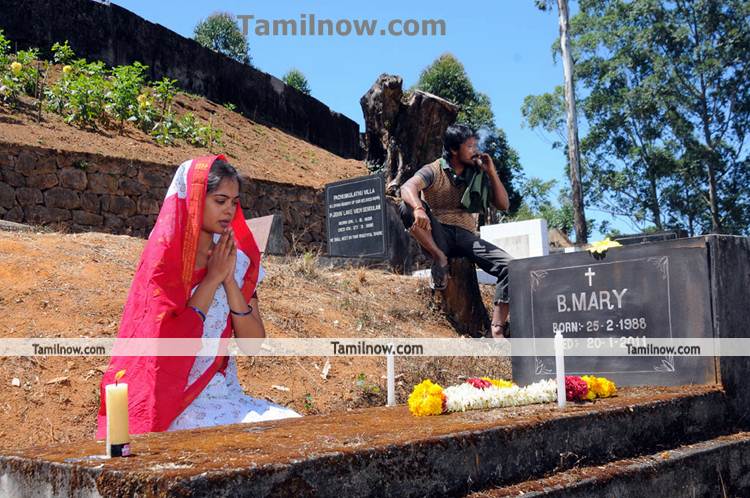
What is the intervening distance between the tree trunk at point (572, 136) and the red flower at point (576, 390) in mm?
17601

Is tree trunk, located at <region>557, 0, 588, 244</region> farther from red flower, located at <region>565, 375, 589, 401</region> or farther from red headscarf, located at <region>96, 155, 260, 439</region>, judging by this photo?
red headscarf, located at <region>96, 155, 260, 439</region>

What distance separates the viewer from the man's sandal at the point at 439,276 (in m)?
7.77

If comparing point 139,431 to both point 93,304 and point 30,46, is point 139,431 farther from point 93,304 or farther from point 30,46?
point 30,46

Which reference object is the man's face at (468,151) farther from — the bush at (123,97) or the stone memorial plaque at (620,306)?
the bush at (123,97)

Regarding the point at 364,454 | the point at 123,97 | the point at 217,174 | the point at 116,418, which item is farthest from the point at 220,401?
the point at 123,97

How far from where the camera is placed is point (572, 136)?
21.6m

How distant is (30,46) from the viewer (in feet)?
55.5

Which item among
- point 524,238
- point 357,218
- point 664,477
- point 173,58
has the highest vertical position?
point 173,58

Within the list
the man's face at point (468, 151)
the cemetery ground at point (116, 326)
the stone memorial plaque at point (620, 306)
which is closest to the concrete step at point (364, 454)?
the stone memorial plaque at point (620, 306)

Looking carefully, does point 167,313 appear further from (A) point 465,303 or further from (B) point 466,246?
(A) point 465,303

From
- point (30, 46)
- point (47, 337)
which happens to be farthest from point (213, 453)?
point (30, 46)

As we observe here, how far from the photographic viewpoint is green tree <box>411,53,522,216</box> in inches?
1235

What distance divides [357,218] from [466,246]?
3869 millimetres

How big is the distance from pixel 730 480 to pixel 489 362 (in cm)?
367
